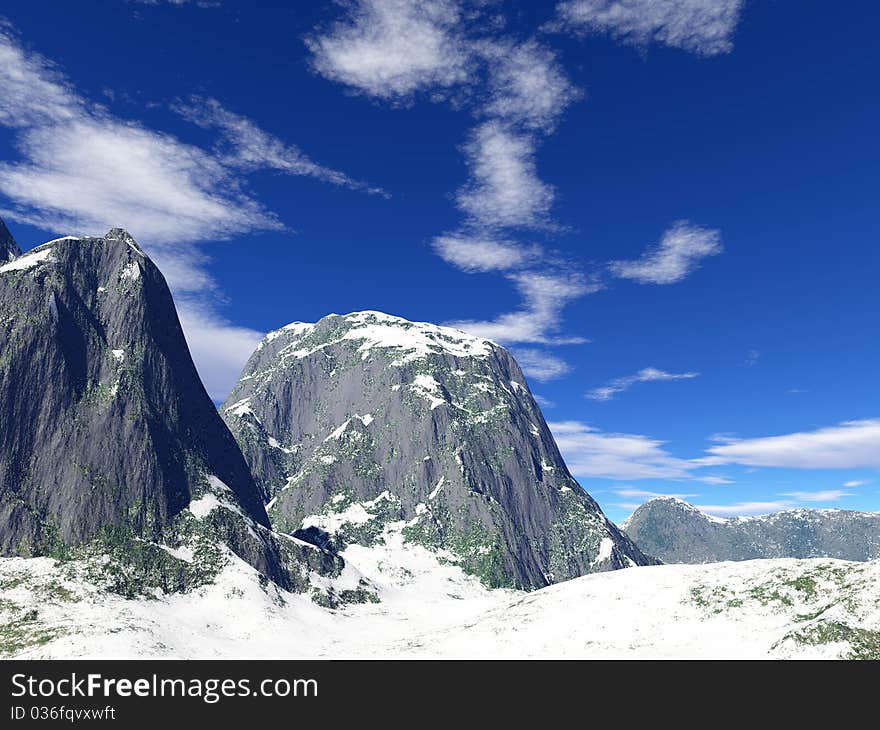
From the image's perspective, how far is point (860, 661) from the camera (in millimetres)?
54719

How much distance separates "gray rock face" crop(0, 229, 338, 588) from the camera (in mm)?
133750

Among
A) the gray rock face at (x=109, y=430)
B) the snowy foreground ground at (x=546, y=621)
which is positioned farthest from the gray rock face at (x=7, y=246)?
the snowy foreground ground at (x=546, y=621)

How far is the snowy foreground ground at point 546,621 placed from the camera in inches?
2625

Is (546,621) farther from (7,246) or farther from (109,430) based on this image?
(7,246)

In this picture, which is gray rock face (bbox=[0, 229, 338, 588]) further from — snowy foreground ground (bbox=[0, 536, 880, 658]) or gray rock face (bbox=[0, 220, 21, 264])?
snowy foreground ground (bbox=[0, 536, 880, 658])

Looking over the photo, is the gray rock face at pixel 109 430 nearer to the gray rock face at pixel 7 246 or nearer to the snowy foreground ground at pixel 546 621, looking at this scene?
the gray rock face at pixel 7 246

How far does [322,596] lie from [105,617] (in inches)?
2547


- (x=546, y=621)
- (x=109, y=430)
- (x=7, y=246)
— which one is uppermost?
(x=7, y=246)

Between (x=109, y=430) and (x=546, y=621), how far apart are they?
131m

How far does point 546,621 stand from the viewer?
286 feet

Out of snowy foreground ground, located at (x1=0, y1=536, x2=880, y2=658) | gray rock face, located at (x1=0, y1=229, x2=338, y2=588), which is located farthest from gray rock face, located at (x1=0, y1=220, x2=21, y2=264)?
snowy foreground ground, located at (x1=0, y1=536, x2=880, y2=658)

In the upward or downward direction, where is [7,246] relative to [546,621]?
upward

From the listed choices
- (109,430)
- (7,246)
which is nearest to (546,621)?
(109,430)

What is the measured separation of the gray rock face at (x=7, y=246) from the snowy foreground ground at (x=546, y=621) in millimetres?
103921
